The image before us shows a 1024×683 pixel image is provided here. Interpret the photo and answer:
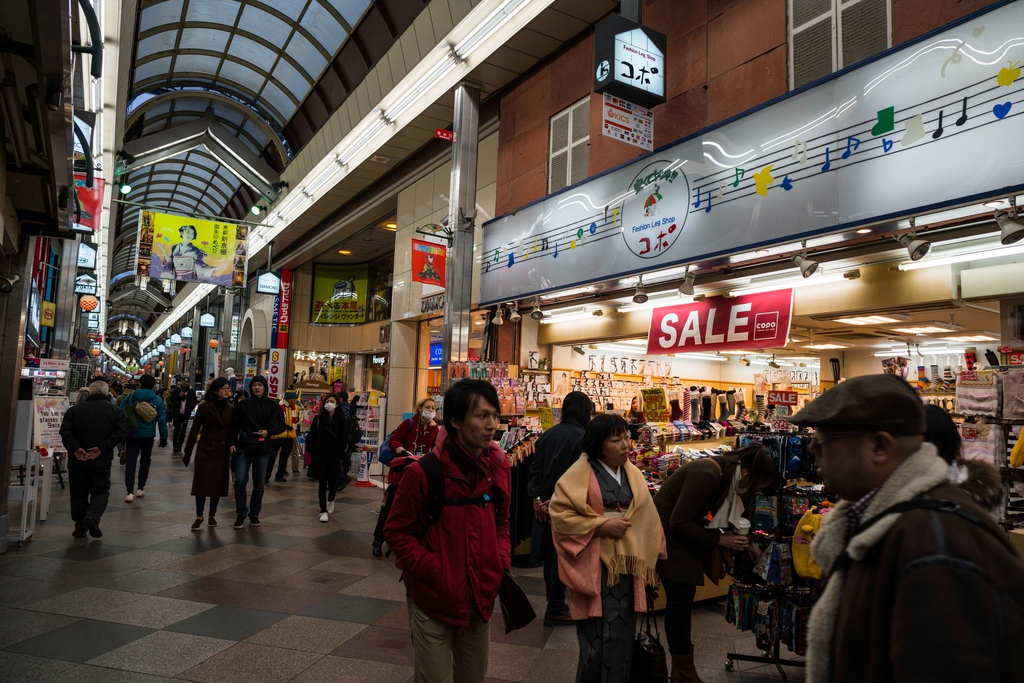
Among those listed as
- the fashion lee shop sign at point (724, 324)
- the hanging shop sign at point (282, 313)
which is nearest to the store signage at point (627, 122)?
the fashion lee shop sign at point (724, 324)

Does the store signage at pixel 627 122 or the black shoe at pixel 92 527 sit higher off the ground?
the store signage at pixel 627 122

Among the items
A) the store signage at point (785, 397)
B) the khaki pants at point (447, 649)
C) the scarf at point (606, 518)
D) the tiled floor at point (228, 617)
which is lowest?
the tiled floor at point (228, 617)

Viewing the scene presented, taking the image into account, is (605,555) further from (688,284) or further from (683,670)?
(688,284)

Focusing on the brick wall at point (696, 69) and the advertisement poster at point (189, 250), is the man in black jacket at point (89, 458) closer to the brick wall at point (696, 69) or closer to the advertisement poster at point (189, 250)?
the brick wall at point (696, 69)

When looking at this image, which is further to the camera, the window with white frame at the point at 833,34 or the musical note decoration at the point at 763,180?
the musical note decoration at the point at 763,180

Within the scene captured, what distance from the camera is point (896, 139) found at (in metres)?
4.92

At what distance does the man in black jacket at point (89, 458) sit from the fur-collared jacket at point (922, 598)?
7.31 m

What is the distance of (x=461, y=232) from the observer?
32.6 feet

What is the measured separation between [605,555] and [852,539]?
1974 millimetres

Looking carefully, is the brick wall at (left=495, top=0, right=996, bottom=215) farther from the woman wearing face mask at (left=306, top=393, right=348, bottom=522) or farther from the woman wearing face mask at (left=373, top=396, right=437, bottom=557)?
the woman wearing face mask at (left=306, top=393, right=348, bottom=522)

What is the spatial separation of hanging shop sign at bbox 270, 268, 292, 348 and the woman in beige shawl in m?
19.4

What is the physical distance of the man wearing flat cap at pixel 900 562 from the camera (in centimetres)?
97

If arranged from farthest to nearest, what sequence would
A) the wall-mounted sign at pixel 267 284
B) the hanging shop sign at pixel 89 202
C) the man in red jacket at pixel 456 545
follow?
the wall-mounted sign at pixel 267 284
the hanging shop sign at pixel 89 202
the man in red jacket at pixel 456 545

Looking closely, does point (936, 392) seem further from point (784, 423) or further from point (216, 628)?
point (216, 628)
